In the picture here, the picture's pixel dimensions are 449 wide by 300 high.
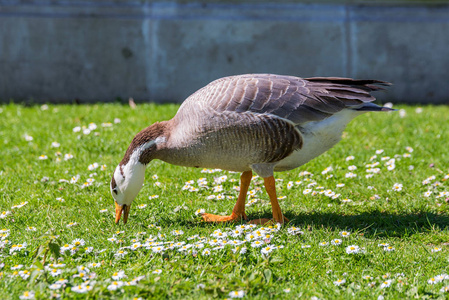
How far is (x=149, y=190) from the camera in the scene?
5.45 metres

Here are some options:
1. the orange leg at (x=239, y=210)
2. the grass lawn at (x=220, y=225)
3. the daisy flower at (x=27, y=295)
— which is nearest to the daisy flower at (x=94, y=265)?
the grass lawn at (x=220, y=225)

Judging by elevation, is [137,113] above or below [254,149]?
below

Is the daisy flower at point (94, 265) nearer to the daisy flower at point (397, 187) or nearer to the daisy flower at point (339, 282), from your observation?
the daisy flower at point (339, 282)

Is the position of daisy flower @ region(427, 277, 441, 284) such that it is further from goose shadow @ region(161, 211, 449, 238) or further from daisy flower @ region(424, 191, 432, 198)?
daisy flower @ region(424, 191, 432, 198)

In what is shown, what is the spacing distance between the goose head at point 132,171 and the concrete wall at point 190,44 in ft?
18.0

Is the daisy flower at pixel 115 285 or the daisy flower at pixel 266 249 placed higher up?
the daisy flower at pixel 115 285

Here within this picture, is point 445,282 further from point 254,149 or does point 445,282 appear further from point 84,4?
point 84,4

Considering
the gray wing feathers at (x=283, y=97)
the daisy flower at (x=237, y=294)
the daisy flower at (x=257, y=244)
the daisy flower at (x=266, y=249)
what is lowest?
the daisy flower at (x=266, y=249)

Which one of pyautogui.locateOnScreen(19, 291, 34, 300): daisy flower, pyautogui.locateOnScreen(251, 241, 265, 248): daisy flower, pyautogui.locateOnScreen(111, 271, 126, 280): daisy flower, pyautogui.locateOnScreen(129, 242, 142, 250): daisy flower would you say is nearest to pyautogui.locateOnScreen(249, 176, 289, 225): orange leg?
pyautogui.locateOnScreen(251, 241, 265, 248): daisy flower

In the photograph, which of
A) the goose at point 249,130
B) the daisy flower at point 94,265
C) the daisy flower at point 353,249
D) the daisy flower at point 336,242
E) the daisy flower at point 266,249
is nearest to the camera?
the daisy flower at point 94,265

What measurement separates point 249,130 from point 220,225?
0.81 m

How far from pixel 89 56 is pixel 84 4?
2.98 ft

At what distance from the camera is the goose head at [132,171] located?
4.57m

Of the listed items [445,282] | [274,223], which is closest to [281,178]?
[274,223]
